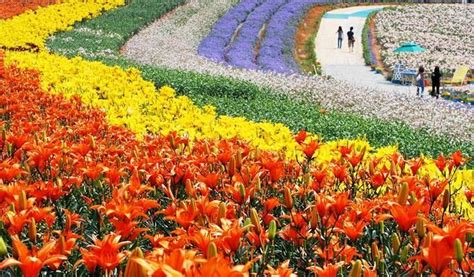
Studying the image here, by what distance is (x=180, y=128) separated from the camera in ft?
22.3

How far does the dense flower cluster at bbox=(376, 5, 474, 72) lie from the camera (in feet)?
88.4

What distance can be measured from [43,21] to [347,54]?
1257cm

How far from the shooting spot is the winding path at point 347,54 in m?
23.4

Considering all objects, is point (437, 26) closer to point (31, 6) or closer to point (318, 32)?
point (318, 32)

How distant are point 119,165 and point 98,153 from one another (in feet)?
2.05

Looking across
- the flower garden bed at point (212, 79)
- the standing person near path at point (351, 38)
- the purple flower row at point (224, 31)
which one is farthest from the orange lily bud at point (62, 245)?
the standing person near path at point (351, 38)

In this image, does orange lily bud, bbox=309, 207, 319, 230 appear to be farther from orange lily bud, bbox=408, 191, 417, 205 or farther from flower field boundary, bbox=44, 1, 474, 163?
flower field boundary, bbox=44, 1, 474, 163

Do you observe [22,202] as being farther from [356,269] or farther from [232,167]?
[356,269]

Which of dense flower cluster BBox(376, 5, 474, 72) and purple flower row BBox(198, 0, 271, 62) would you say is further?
dense flower cluster BBox(376, 5, 474, 72)

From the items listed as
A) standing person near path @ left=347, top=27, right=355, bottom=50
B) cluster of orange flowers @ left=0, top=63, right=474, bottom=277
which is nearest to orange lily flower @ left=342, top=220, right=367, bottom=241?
cluster of orange flowers @ left=0, top=63, right=474, bottom=277

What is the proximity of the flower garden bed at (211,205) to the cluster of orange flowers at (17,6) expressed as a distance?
57.7 feet

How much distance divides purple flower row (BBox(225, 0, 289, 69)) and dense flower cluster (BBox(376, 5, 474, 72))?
5291mm

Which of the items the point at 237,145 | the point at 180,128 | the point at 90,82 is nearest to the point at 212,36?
the point at 90,82

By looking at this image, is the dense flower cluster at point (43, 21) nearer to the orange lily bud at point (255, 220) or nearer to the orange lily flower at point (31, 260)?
the orange lily bud at point (255, 220)
